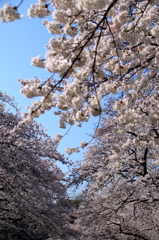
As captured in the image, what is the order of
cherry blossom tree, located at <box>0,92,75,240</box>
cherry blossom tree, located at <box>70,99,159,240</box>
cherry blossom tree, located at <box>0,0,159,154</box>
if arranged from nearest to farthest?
cherry blossom tree, located at <box>0,0,159,154</box>
cherry blossom tree, located at <box>0,92,75,240</box>
cherry blossom tree, located at <box>70,99,159,240</box>

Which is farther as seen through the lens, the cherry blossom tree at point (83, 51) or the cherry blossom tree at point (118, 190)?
the cherry blossom tree at point (118, 190)

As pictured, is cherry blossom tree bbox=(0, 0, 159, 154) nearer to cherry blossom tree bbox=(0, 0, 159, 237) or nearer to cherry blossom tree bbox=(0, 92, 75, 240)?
cherry blossom tree bbox=(0, 0, 159, 237)

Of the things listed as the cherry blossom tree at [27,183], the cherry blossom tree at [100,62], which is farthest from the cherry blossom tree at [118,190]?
the cherry blossom tree at [27,183]

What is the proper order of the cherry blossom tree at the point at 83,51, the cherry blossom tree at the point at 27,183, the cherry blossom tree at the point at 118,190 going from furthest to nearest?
the cherry blossom tree at the point at 118,190
the cherry blossom tree at the point at 27,183
the cherry blossom tree at the point at 83,51

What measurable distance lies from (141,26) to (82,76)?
4.74ft

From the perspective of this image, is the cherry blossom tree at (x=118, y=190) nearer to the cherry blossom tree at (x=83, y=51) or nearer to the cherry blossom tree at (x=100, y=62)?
the cherry blossom tree at (x=100, y=62)

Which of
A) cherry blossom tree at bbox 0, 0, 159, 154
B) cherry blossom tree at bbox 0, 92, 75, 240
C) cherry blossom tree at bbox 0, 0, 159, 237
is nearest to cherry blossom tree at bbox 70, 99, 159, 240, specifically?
cherry blossom tree at bbox 0, 0, 159, 237

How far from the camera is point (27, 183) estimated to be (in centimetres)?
729

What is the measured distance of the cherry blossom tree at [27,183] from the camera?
7.07 m

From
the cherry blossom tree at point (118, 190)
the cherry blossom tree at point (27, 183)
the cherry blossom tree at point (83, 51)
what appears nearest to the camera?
the cherry blossom tree at point (83, 51)

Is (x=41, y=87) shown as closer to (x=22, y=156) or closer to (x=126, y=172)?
(x=22, y=156)

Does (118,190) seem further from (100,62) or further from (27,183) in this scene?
(100,62)

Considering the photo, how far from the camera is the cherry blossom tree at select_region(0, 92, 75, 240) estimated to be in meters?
7.07

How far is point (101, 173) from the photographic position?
31.4 ft
